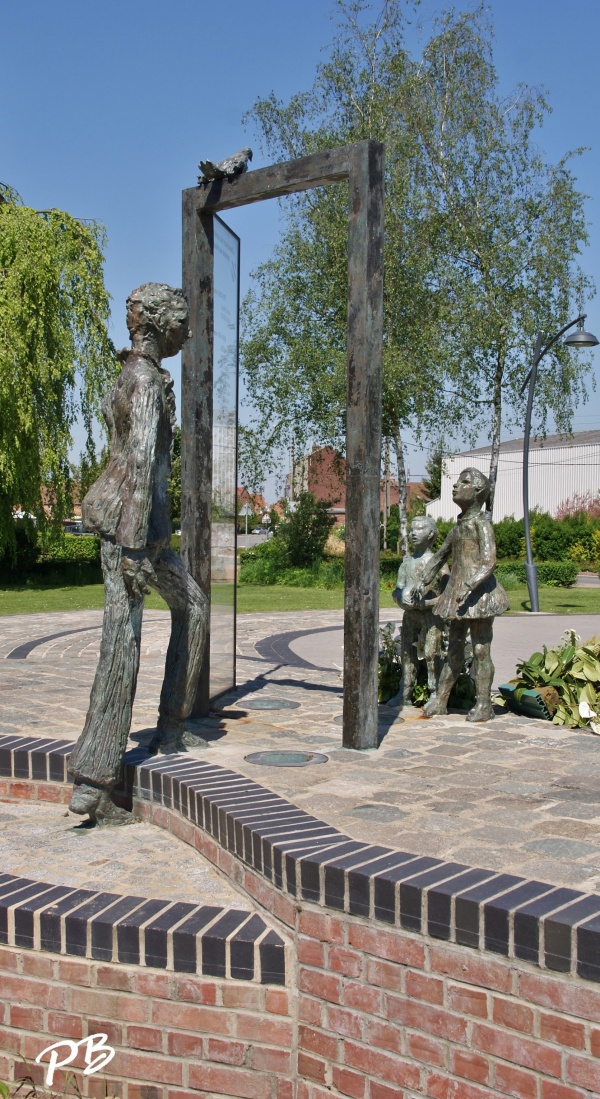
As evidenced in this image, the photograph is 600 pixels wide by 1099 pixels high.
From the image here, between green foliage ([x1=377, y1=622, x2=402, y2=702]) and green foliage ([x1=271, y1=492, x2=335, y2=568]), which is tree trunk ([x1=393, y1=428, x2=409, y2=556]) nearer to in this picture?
green foliage ([x1=271, y1=492, x2=335, y2=568])

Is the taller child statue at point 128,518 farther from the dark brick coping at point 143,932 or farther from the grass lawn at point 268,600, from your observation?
the grass lawn at point 268,600

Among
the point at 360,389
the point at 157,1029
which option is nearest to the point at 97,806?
the point at 157,1029

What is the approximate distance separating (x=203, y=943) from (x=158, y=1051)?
15.9 inches

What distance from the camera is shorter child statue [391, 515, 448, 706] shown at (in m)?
6.40

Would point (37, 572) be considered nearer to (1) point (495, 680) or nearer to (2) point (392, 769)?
(1) point (495, 680)

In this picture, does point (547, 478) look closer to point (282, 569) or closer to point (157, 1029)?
point (282, 569)

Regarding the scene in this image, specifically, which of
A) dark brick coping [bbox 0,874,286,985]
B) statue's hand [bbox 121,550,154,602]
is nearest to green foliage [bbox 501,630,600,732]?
statue's hand [bbox 121,550,154,602]

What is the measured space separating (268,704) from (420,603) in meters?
1.32

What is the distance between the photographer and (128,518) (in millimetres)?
4316

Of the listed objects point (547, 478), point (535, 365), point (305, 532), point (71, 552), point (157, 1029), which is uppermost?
point (547, 478)

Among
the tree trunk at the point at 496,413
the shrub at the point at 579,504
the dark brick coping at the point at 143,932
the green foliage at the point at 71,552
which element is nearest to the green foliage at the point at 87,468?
the green foliage at the point at 71,552

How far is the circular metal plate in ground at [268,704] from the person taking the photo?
6.77m

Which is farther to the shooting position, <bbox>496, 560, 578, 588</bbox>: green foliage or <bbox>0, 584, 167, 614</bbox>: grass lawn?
<bbox>496, 560, 578, 588</bbox>: green foliage

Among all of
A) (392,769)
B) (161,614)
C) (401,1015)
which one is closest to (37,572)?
(161,614)
